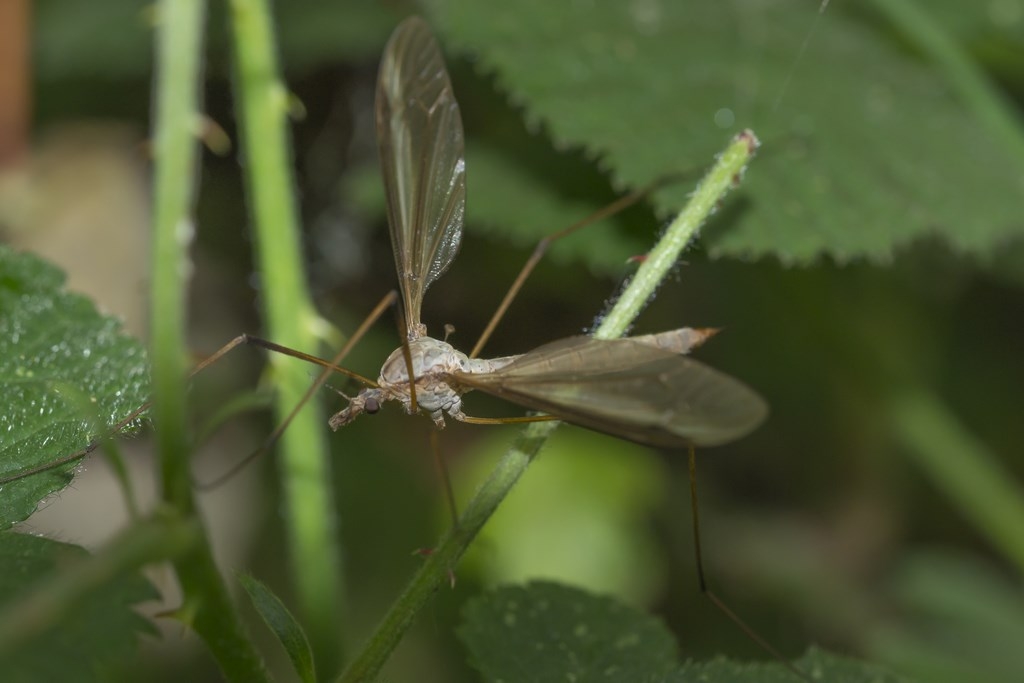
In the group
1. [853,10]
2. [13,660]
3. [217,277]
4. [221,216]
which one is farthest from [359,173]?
[13,660]

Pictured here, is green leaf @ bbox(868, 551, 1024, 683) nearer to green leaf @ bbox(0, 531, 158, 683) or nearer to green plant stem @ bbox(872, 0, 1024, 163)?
green plant stem @ bbox(872, 0, 1024, 163)

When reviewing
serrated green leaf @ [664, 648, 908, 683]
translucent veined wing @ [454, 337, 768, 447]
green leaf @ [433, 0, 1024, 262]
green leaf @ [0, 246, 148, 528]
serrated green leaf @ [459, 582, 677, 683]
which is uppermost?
green leaf @ [433, 0, 1024, 262]

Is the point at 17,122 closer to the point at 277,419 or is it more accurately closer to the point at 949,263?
the point at 277,419

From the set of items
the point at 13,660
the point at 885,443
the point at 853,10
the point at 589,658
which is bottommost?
the point at 885,443

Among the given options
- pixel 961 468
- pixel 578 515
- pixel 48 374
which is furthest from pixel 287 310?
pixel 961 468

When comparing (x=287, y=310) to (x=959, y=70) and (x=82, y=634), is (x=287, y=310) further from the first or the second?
(x=959, y=70)

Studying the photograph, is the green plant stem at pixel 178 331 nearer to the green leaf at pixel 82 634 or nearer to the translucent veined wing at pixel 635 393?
the green leaf at pixel 82 634

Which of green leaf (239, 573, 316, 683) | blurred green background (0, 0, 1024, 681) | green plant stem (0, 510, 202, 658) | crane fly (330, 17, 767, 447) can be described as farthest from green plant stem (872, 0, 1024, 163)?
green plant stem (0, 510, 202, 658)
